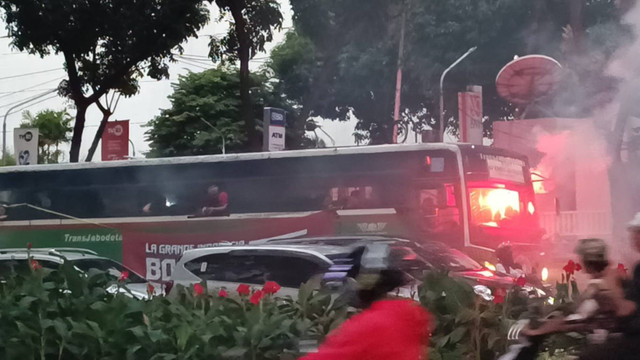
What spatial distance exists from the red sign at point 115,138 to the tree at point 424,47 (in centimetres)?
618

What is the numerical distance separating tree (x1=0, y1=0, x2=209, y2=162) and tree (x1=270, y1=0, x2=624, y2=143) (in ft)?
14.2

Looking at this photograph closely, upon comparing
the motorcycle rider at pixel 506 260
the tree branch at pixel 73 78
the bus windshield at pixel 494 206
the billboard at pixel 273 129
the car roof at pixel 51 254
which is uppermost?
the tree branch at pixel 73 78

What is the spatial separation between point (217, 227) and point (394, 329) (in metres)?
14.6

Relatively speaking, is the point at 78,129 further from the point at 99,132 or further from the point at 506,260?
the point at 506,260

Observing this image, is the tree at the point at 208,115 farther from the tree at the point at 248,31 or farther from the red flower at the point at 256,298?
the red flower at the point at 256,298

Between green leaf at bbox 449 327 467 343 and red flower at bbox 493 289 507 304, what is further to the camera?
red flower at bbox 493 289 507 304

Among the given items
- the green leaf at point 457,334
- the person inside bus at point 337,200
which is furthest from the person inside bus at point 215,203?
the green leaf at point 457,334

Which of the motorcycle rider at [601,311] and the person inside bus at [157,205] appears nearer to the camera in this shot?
the motorcycle rider at [601,311]

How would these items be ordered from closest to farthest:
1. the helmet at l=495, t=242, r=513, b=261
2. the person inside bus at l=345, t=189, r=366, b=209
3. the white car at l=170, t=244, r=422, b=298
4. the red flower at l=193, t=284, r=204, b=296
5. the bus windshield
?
the red flower at l=193, t=284, r=204, b=296, the white car at l=170, t=244, r=422, b=298, the helmet at l=495, t=242, r=513, b=261, the bus windshield, the person inside bus at l=345, t=189, r=366, b=209

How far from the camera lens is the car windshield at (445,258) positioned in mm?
11836

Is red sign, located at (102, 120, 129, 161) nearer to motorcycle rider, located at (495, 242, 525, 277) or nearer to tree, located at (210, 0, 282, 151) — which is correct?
tree, located at (210, 0, 282, 151)

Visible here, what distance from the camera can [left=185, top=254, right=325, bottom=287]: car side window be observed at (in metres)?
11.9

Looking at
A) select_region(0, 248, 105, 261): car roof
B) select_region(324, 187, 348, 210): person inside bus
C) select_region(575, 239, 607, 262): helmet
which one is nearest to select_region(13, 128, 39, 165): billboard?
select_region(324, 187, 348, 210): person inside bus

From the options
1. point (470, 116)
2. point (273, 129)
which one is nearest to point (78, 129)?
point (273, 129)
